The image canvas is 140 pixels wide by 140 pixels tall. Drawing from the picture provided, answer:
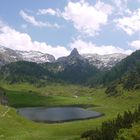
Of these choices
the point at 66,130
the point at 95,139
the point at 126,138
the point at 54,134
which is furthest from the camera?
the point at 66,130

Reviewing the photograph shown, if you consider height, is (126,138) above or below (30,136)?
above

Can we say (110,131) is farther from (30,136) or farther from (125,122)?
(30,136)

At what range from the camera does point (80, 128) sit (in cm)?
15175

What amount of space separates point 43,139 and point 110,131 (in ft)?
83.4

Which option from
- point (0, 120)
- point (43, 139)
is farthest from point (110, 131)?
point (0, 120)

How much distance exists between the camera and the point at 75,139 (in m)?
112

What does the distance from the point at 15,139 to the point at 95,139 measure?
96.4ft

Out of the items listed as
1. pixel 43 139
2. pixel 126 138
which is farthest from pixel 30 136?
pixel 126 138

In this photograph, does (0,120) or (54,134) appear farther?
(0,120)

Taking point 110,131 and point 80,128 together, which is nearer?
point 110,131

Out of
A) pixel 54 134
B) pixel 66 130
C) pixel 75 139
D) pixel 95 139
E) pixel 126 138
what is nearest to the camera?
pixel 126 138

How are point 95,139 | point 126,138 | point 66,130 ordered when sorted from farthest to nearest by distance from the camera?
point 66,130
point 95,139
point 126,138

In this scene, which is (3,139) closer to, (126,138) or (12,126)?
(12,126)

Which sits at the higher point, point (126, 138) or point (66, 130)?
point (126, 138)
